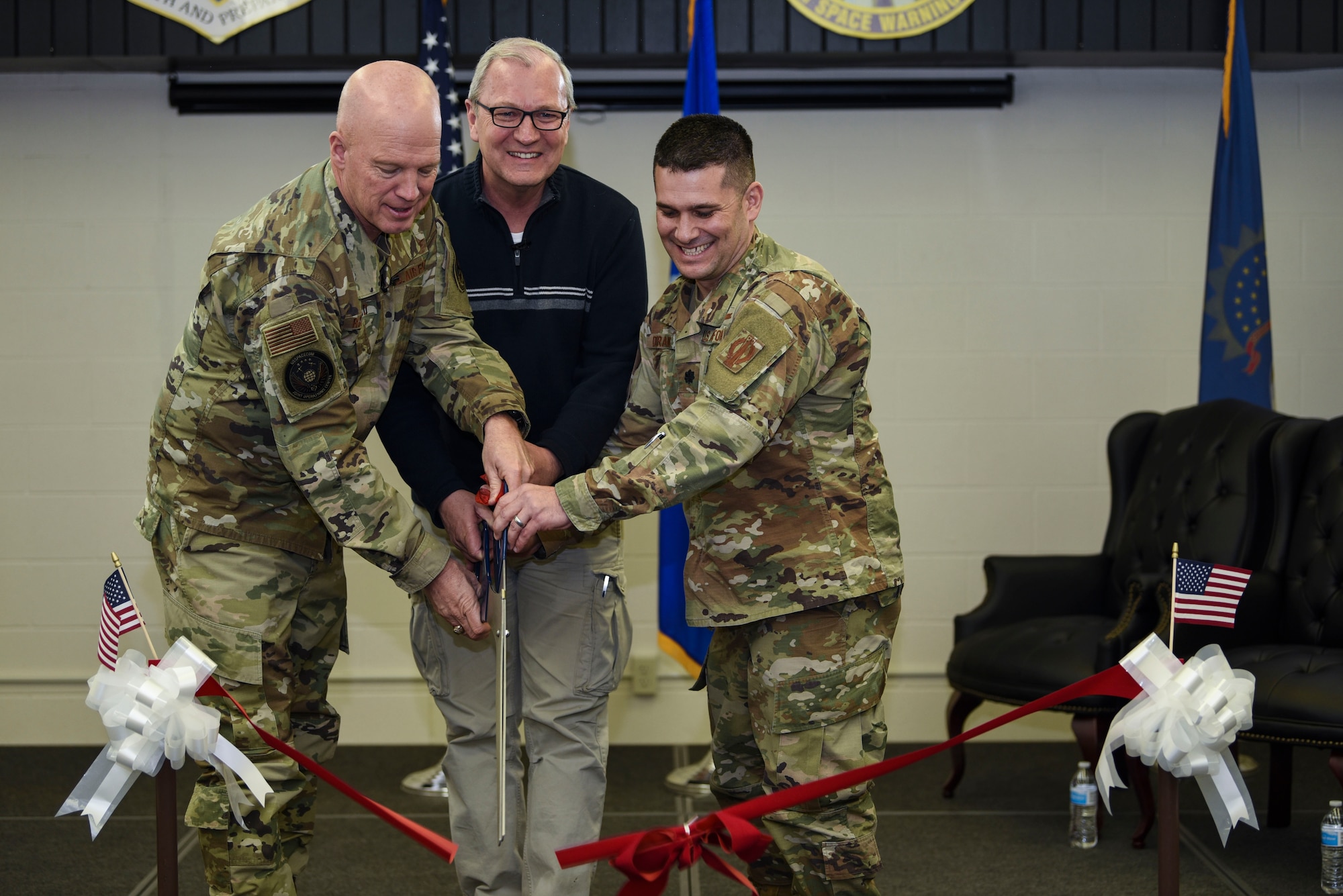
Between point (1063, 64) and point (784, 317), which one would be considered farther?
point (1063, 64)

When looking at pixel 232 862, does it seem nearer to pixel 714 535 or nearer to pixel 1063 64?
pixel 714 535

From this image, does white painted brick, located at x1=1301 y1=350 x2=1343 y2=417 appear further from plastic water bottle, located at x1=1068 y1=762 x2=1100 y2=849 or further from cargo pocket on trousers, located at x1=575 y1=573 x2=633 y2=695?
cargo pocket on trousers, located at x1=575 y1=573 x2=633 y2=695

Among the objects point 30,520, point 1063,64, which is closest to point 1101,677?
point 1063,64

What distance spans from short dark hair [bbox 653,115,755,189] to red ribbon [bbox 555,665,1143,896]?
3.46ft

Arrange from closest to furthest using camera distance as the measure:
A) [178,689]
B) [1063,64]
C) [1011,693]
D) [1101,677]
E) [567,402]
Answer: [178,689] → [1101,677] → [567,402] → [1011,693] → [1063,64]

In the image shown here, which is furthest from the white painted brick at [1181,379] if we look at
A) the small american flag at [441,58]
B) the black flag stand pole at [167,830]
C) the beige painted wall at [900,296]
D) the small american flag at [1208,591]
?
the black flag stand pole at [167,830]

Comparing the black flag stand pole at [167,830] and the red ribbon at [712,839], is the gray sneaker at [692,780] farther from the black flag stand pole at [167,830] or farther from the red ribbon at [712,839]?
the black flag stand pole at [167,830]

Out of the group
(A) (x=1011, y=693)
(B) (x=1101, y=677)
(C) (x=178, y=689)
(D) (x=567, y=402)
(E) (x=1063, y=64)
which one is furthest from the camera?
(E) (x=1063, y=64)

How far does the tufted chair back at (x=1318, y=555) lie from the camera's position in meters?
3.39

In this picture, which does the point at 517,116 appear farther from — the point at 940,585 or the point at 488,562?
the point at 940,585

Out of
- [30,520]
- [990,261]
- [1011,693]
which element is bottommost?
[1011,693]

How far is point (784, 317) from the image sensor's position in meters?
2.17

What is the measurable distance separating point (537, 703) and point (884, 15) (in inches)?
114

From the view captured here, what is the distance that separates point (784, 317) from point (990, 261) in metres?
2.70
